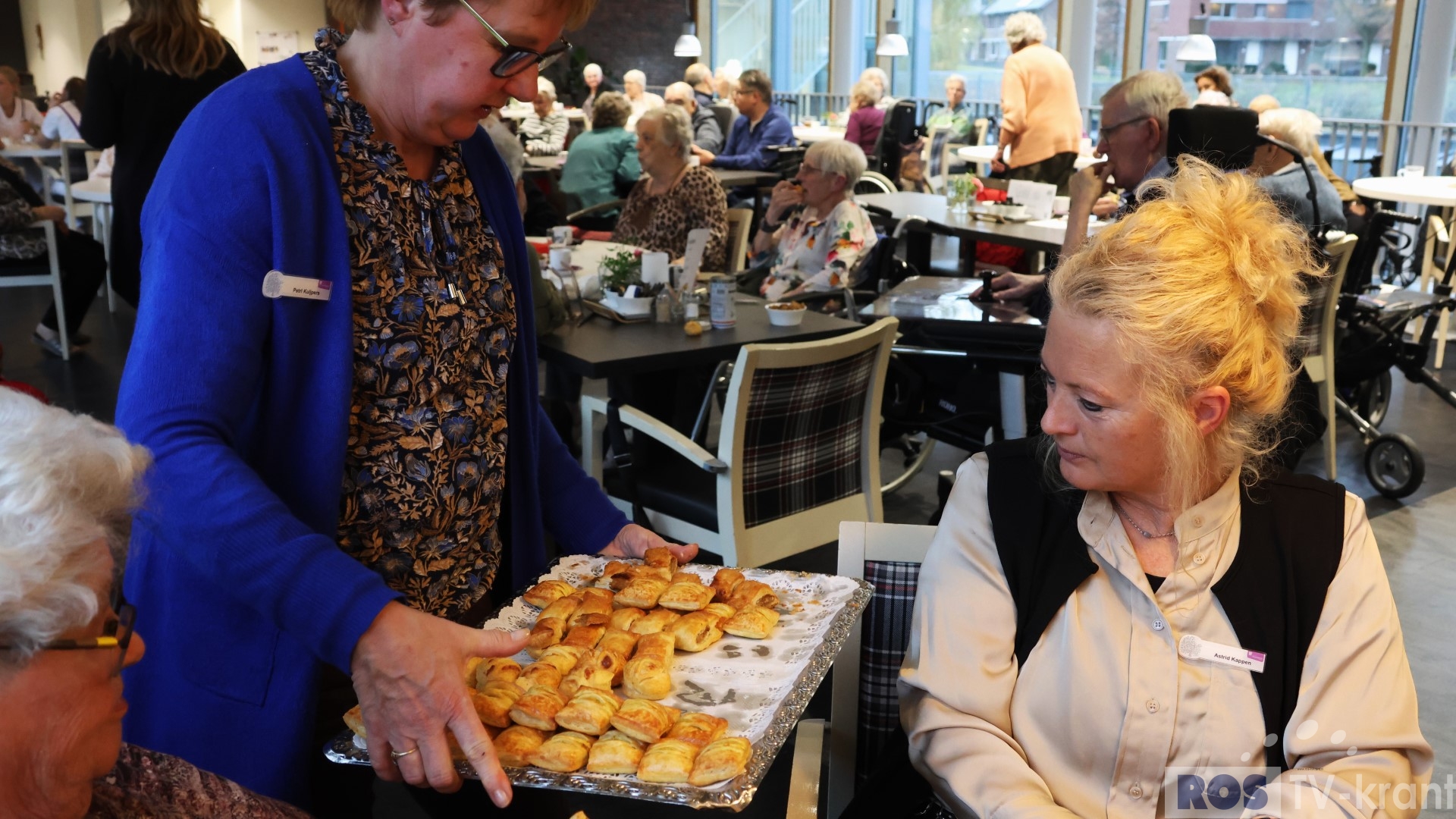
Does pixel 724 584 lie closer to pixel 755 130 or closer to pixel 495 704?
pixel 495 704

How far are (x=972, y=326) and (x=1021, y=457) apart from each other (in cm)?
167

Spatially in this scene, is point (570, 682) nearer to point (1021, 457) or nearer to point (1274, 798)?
point (1021, 457)

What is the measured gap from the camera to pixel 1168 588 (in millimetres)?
1479

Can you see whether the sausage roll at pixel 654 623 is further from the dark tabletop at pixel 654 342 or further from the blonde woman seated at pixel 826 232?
the blonde woman seated at pixel 826 232

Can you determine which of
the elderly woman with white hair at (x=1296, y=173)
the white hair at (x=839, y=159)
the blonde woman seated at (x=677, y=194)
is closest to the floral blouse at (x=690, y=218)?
the blonde woman seated at (x=677, y=194)

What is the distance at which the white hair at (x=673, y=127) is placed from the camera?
5.85 m

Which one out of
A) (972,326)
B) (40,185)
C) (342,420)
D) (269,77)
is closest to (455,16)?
(269,77)

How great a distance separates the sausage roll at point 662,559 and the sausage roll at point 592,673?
20 centimetres

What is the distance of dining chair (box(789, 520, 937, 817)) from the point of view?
174 centimetres

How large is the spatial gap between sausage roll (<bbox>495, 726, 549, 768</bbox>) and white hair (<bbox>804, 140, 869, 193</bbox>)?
14.2ft

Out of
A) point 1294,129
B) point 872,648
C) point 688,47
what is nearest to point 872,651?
point 872,648

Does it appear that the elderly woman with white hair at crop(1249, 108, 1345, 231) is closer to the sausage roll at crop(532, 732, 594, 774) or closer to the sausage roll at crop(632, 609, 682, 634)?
the sausage roll at crop(632, 609, 682, 634)

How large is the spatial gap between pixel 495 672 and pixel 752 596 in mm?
328

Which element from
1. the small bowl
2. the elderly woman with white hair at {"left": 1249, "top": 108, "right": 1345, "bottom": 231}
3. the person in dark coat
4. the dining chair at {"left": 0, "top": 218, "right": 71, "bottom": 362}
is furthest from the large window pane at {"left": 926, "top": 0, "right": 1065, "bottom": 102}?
the person in dark coat
